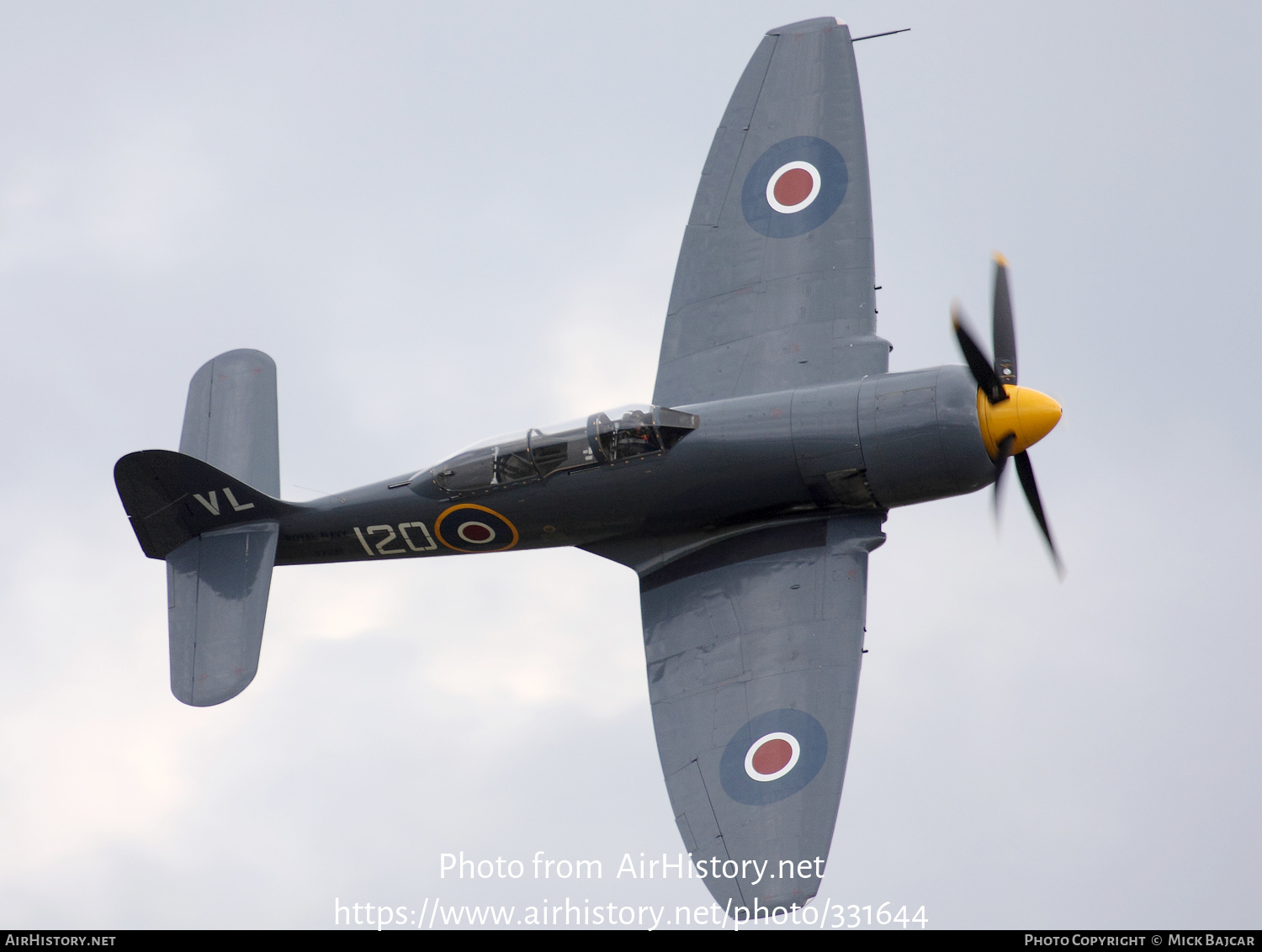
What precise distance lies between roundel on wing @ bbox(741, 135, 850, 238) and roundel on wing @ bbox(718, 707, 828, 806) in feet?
17.6

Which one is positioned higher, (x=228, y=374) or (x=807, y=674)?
(x=228, y=374)

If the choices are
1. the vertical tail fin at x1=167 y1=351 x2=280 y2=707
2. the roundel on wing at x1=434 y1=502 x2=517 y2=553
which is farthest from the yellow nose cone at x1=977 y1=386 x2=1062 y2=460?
the vertical tail fin at x1=167 y1=351 x2=280 y2=707

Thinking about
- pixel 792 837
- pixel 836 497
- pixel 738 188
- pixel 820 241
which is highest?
pixel 738 188

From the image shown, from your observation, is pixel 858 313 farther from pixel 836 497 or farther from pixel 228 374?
pixel 228 374

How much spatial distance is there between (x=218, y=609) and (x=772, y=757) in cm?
587

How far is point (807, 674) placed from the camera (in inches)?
634

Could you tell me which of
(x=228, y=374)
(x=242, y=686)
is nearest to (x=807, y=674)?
(x=242, y=686)

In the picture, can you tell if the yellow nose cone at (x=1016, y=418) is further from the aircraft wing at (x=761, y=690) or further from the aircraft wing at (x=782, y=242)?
the aircraft wing at (x=761, y=690)

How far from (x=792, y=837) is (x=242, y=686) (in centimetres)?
568

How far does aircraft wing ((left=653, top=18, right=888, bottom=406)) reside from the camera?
1730 cm

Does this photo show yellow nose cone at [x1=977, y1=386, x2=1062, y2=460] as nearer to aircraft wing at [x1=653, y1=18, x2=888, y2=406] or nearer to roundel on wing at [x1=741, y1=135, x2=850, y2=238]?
aircraft wing at [x1=653, y1=18, x2=888, y2=406]

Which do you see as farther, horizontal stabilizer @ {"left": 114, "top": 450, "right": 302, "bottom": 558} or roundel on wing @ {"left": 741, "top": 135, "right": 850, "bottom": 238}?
roundel on wing @ {"left": 741, "top": 135, "right": 850, "bottom": 238}

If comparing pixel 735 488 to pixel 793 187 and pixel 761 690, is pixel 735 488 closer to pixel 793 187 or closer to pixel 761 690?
pixel 761 690

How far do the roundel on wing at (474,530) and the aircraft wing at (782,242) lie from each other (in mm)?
2152
